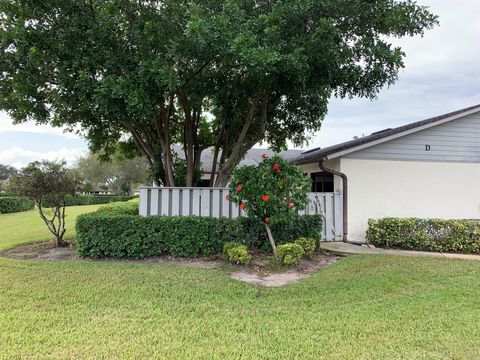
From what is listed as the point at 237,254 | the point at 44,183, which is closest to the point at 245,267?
the point at 237,254

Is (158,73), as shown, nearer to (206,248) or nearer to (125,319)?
(206,248)

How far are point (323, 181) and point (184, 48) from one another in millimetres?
6875

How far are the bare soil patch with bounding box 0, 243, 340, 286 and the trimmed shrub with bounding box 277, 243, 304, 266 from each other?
14cm

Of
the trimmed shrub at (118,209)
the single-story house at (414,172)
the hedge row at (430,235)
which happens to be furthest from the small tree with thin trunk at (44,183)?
the hedge row at (430,235)

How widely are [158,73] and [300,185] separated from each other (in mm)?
3577

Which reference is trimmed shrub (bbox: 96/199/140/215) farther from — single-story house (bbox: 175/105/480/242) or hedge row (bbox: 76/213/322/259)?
single-story house (bbox: 175/105/480/242)

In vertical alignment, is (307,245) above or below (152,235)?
below

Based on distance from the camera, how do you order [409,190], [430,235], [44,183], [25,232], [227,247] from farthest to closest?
1. [25,232]
2. [409,190]
3. [430,235]
4. [44,183]
5. [227,247]

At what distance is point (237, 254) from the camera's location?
6.46m

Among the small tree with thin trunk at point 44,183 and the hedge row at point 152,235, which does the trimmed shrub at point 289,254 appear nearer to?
the hedge row at point 152,235

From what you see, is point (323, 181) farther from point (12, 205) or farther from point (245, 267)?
point (12, 205)

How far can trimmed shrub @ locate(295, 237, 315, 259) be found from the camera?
22.9 feet

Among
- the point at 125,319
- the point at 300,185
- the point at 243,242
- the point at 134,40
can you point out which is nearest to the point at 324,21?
the point at 300,185

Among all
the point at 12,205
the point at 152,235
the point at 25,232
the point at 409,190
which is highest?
the point at 409,190
